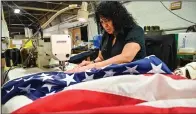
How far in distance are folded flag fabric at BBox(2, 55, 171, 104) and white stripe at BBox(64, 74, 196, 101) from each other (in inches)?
4.8

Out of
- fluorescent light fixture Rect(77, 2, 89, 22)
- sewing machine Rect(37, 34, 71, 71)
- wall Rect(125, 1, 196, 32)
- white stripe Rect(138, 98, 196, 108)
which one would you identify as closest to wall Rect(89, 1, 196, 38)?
wall Rect(125, 1, 196, 32)

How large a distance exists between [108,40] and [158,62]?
37.6 inches

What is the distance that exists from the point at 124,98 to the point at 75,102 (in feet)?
0.53

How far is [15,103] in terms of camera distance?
2.16 ft

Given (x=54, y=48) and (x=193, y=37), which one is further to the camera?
(x=193, y=37)

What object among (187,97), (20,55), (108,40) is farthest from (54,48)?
(187,97)

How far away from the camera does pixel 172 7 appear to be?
149 inches

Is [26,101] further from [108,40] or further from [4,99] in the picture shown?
[108,40]

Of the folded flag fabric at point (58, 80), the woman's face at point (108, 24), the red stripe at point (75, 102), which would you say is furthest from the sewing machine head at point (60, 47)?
the red stripe at point (75, 102)

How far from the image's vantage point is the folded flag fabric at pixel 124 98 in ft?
1.81

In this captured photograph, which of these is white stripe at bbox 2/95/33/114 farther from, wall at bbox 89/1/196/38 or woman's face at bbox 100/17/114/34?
wall at bbox 89/1/196/38

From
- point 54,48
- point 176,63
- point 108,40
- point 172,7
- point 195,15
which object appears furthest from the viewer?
point 172,7

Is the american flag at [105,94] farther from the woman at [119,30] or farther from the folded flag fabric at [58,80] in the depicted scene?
the woman at [119,30]

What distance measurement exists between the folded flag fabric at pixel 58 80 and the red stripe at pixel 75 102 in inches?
5.4
